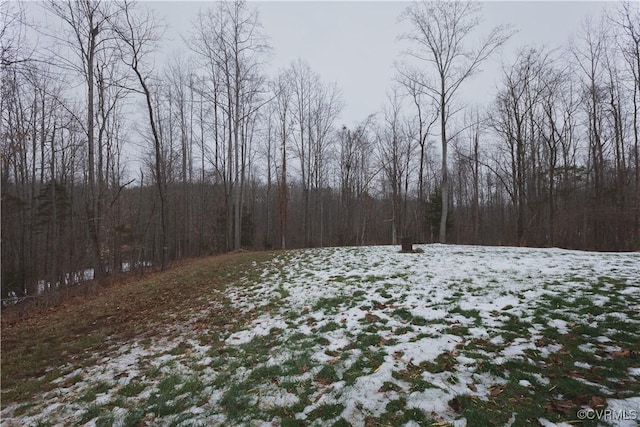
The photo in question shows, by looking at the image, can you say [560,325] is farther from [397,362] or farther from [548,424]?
[397,362]

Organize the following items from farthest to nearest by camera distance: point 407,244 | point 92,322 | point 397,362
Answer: point 407,244 → point 92,322 → point 397,362

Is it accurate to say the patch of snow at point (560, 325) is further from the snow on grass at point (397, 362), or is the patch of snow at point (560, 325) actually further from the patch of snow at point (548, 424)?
the patch of snow at point (548, 424)

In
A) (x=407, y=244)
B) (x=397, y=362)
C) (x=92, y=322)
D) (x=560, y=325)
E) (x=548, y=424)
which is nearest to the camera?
(x=548, y=424)

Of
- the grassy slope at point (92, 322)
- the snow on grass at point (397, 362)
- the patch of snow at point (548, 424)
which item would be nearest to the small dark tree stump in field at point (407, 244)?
the snow on grass at point (397, 362)

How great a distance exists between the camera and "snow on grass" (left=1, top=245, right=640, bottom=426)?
2.98m

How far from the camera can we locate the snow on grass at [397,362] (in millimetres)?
2977

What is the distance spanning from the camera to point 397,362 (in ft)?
12.6

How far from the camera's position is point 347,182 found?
84.0 feet

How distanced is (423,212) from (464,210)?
28.1 feet

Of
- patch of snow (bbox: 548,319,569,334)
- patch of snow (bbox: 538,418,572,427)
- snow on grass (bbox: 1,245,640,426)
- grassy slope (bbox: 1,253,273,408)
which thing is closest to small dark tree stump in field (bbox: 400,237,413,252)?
snow on grass (bbox: 1,245,640,426)

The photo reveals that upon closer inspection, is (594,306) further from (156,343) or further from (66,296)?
(66,296)

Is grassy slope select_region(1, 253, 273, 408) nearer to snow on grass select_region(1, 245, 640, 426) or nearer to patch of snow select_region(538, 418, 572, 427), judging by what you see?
snow on grass select_region(1, 245, 640, 426)

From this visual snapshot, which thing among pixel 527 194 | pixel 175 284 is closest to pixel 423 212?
pixel 527 194

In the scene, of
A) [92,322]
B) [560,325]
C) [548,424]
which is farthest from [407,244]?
[92,322]
